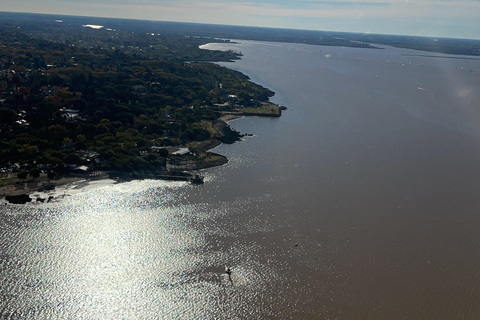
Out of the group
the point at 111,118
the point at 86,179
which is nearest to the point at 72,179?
the point at 86,179

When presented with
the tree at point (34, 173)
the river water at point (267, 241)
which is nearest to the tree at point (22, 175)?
the tree at point (34, 173)

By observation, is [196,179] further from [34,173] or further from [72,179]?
[34,173]

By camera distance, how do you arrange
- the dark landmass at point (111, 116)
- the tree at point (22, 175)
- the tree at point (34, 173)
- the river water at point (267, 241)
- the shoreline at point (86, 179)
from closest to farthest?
the river water at point (267, 241)
the shoreline at point (86, 179)
the tree at point (22, 175)
the tree at point (34, 173)
the dark landmass at point (111, 116)

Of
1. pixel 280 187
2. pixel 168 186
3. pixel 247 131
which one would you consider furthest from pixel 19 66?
pixel 280 187

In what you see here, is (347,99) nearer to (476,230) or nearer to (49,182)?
(476,230)

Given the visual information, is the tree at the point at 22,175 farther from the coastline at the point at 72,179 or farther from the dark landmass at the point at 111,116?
the coastline at the point at 72,179

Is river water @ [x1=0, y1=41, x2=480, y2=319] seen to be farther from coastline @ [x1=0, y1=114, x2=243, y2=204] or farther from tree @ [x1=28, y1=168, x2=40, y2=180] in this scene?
tree @ [x1=28, y1=168, x2=40, y2=180]
